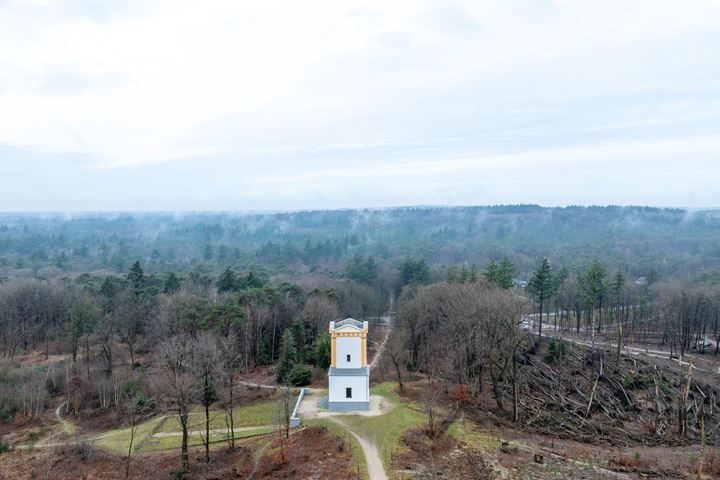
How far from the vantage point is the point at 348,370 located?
30391 mm

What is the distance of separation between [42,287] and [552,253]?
108375 mm

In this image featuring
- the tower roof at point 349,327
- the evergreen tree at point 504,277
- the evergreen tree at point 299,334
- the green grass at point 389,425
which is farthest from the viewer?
the evergreen tree at point 504,277

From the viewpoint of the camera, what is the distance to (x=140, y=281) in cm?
6141

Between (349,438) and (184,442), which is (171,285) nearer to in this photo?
(184,442)

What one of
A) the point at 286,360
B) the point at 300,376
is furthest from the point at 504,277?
the point at 300,376

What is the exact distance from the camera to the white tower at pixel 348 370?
98.3 ft

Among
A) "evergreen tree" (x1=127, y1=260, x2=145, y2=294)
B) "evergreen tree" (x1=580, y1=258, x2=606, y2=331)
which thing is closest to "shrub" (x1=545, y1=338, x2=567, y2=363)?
"evergreen tree" (x1=580, y1=258, x2=606, y2=331)

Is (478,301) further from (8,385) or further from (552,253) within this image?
(552,253)

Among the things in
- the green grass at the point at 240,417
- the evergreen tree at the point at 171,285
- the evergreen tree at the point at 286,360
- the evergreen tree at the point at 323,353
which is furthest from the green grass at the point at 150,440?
the evergreen tree at the point at 171,285

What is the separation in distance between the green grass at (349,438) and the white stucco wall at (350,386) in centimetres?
183

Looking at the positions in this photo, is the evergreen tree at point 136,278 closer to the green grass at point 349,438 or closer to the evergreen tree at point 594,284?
the green grass at point 349,438

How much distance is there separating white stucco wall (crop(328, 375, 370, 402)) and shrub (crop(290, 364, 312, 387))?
7000mm

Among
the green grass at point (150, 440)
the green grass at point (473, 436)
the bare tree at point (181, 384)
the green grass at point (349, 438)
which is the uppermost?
the bare tree at point (181, 384)

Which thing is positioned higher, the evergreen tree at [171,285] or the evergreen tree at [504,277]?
the evergreen tree at [504,277]
